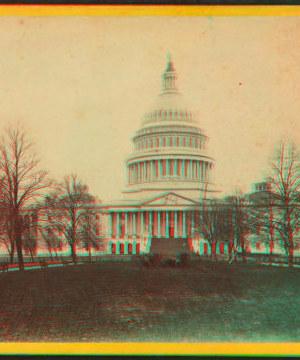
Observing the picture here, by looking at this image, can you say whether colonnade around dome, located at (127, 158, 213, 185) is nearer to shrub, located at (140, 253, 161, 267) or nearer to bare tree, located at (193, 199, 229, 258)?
bare tree, located at (193, 199, 229, 258)

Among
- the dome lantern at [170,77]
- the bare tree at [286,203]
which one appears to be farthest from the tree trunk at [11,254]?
the bare tree at [286,203]

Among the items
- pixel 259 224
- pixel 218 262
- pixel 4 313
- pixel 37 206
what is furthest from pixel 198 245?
pixel 4 313

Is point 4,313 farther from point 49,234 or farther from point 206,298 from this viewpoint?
point 206,298

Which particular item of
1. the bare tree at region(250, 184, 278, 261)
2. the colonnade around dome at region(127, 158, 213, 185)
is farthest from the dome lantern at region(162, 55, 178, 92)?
the bare tree at region(250, 184, 278, 261)

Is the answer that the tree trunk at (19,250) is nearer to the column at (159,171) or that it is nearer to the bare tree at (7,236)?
the bare tree at (7,236)

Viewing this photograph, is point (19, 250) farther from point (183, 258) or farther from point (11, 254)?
point (183, 258)

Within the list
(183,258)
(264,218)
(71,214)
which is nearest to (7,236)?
(71,214)
